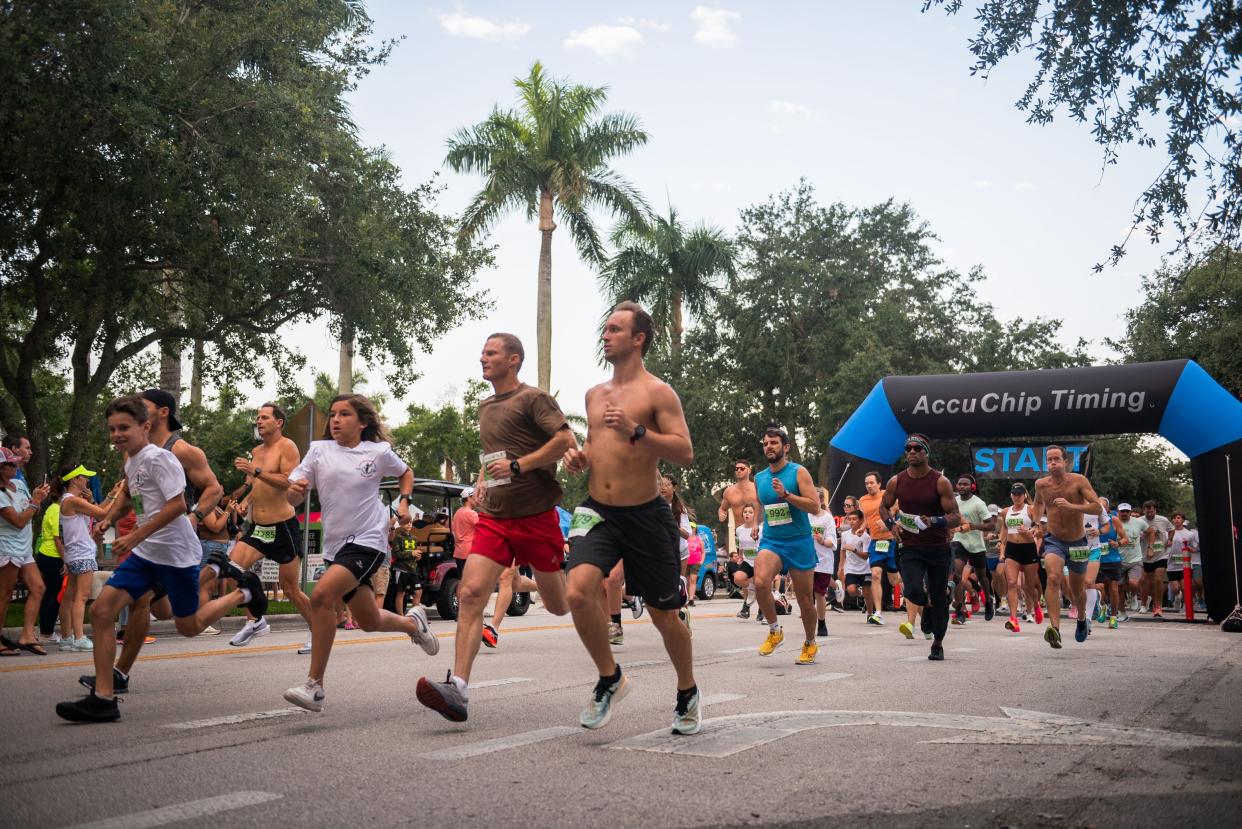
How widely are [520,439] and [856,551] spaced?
13.4 meters

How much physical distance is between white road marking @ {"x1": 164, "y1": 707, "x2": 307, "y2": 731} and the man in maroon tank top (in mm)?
5956

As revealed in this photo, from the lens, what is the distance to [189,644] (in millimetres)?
12352

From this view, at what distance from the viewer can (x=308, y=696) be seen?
643cm

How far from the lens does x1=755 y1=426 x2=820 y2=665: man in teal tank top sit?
10523 mm

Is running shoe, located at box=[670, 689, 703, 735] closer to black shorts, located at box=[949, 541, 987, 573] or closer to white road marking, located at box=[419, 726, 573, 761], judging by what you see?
white road marking, located at box=[419, 726, 573, 761]

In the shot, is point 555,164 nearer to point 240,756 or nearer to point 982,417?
point 982,417

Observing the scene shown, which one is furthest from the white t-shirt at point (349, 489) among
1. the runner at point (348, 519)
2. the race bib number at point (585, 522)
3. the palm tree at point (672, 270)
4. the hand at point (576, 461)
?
the palm tree at point (672, 270)

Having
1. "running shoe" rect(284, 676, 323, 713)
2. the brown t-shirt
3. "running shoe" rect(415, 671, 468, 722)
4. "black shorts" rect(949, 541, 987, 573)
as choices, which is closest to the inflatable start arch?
"black shorts" rect(949, 541, 987, 573)

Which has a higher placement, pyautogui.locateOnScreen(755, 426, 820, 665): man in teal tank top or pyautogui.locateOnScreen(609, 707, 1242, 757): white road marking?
pyautogui.locateOnScreen(755, 426, 820, 665): man in teal tank top

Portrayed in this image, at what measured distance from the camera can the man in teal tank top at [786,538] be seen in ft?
34.5

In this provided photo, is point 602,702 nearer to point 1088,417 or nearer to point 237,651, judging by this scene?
point 237,651

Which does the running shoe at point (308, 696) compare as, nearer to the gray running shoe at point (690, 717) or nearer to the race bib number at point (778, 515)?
the gray running shoe at point (690, 717)

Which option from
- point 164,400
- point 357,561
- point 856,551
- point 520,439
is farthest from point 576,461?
point 856,551

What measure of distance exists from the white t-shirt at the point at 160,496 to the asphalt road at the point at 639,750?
921 mm
